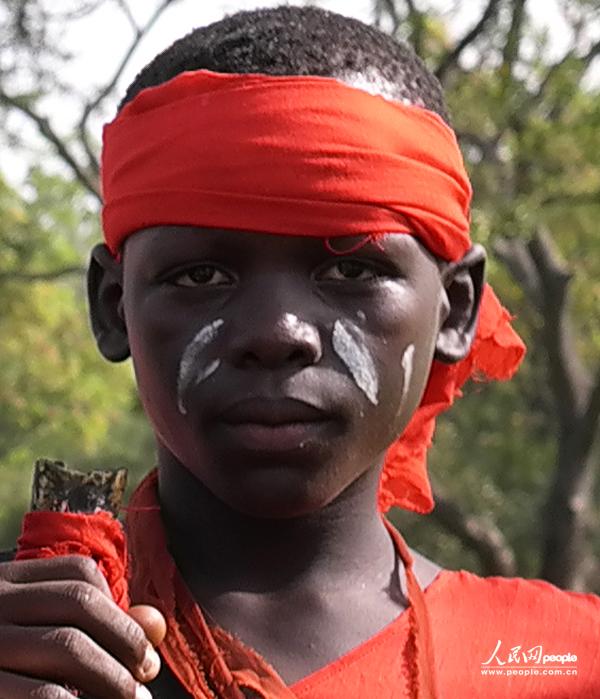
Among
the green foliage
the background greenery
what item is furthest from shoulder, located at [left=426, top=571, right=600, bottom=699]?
the green foliage

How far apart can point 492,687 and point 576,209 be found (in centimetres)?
864

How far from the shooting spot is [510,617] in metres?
2.48

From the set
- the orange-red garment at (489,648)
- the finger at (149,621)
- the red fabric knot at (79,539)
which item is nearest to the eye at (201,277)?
the red fabric knot at (79,539)

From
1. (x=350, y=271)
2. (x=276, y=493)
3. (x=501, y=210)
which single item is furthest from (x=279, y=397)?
(x=501, y=210)

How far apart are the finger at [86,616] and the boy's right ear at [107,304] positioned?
2.12 feet

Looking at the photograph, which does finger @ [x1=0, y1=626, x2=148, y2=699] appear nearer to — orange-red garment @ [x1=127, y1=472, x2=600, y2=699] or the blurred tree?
orange-red garment @ [x1=127, y1=472, x2=600, y2=699]

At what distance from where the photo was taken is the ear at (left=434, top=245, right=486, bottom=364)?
7.95ft

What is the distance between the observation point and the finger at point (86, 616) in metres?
1.76

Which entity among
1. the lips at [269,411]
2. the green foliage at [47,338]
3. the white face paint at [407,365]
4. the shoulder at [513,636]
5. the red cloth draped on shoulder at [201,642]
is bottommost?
the green foliage at [47,338]

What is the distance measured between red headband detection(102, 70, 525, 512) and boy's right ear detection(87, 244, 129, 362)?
0.07 metres

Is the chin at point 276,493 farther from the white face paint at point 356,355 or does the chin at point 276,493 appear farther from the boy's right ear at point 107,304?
the boy's right ear at point 107,304

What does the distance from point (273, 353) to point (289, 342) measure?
0.03 m

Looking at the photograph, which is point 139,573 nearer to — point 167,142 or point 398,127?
point 167,142

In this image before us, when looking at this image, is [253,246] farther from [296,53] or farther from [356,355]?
[296,53]
